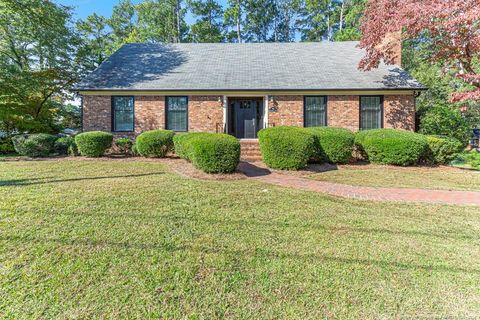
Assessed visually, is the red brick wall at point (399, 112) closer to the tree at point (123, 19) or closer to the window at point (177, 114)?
the window at point (177, 114)

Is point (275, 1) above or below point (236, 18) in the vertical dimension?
above

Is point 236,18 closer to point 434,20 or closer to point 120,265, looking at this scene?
point 434,20

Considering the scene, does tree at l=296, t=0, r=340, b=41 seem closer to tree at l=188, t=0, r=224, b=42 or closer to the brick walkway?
tree at l=188, t=0, r=224, b=42

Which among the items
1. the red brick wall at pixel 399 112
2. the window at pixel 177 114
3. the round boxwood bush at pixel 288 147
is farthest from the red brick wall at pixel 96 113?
the red brick wall at pixel 399 112

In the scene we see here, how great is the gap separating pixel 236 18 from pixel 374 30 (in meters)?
22.0

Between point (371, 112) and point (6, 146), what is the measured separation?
57.1 ft

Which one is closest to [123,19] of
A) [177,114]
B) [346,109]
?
[177,114]

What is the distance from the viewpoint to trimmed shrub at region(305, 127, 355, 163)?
8984 millimetres

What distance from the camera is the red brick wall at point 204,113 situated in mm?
11906

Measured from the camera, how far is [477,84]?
30.9ft

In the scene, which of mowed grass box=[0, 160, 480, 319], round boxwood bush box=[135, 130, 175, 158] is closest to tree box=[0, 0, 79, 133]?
round boxwood bush box=[135, 130, 175, 158]

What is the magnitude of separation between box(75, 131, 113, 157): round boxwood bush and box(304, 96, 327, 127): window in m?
8.87

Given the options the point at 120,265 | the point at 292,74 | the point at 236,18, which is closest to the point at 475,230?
the point at 120,265

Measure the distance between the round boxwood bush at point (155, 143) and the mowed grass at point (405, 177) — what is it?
223 inches
